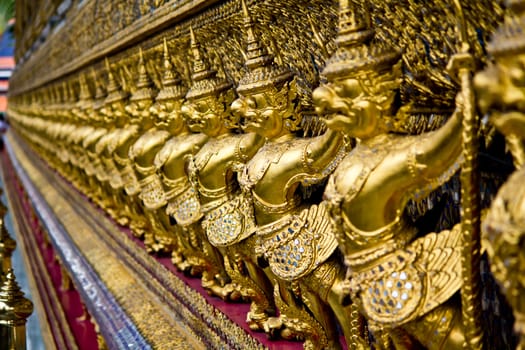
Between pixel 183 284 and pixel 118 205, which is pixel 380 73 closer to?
pixel 183 284

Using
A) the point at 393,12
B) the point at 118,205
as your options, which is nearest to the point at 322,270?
the point at 393,12

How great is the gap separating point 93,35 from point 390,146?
9.61 feet

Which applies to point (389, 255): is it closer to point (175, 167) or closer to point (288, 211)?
point (288, 211)

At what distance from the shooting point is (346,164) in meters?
1.00

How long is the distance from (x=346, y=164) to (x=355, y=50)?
0.56ft

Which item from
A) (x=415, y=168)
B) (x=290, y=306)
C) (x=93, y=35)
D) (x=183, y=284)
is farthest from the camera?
(x=93, y=35)

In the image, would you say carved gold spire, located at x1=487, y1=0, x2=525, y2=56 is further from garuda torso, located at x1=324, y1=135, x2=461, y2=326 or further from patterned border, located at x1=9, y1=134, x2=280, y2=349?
patterned border, located at x1=9, y1=134, x2=280, y2=349

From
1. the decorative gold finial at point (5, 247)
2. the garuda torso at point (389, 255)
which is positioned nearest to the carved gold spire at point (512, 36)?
the garuda torso at point (389, 255)

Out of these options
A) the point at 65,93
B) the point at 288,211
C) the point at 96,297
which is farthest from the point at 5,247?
the point at 65,93

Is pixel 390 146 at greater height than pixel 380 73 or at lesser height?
lesser

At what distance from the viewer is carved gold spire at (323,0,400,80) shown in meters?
0.95

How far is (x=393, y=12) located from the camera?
110 cm

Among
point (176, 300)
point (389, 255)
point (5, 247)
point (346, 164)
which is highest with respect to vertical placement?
point (346, 164)

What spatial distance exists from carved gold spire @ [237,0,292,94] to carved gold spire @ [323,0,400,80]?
0.32m
